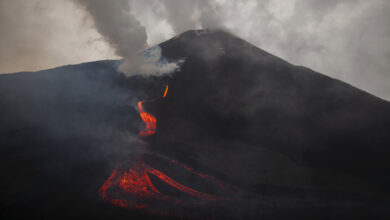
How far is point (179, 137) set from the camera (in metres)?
18.2

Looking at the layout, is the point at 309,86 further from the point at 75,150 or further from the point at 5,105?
the point at 5,105

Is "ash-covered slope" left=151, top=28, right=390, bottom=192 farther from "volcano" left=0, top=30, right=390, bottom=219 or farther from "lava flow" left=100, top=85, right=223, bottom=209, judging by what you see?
"lava flow" left=100, top=85, right=223, bottom=209

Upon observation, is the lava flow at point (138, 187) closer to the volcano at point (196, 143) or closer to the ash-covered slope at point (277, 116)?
the volcano at point (196, 143)

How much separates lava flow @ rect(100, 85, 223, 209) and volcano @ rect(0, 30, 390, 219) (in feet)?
0.23

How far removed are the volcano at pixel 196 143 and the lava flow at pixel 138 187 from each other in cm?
7

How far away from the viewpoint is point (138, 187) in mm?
12328

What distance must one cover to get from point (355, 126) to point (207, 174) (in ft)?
44.0

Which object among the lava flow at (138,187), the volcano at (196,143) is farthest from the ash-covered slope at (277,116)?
the lava flow at (138,187)

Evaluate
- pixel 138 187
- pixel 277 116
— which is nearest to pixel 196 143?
pixel 138 187

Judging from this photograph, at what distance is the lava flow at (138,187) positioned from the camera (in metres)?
11.1

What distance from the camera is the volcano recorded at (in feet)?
37.5

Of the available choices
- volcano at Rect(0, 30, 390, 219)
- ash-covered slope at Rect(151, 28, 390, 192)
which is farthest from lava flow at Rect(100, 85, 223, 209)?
ash-covered slope at Rect(151, 28, 390, 192)

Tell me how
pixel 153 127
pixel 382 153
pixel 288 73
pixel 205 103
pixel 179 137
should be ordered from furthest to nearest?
pixel 288 73 → pixel 205 103 → pixel 153 127 → pixel 179 137 → pixel 382 153

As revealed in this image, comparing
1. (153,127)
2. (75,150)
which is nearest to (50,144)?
(75,150)
